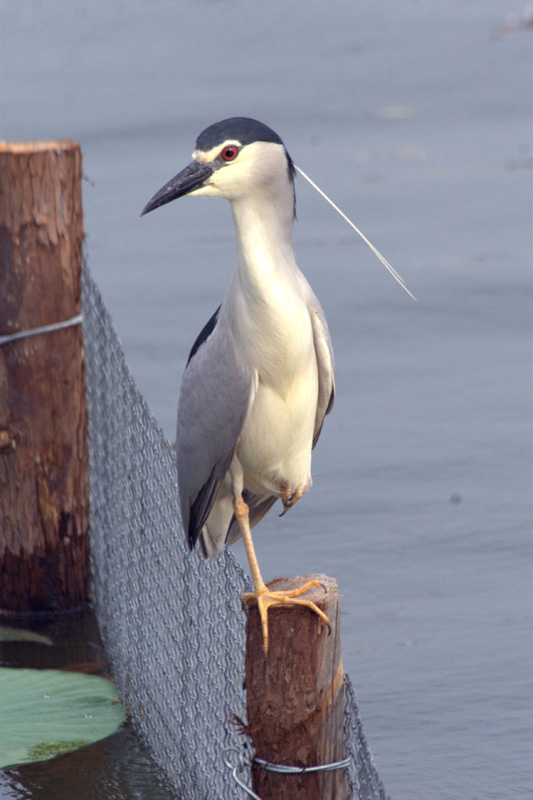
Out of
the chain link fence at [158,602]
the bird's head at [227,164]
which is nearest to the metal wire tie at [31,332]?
the chain link fence at [158,602]

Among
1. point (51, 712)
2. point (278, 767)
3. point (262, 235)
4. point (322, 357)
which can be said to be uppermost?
point (262, 235)

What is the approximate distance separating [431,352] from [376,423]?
1.10 m

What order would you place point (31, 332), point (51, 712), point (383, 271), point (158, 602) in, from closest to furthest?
point (158, 602), point (51, 712), point (31, 332), point (383, 271)

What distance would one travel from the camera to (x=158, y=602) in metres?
3.49

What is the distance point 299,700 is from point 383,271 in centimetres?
587

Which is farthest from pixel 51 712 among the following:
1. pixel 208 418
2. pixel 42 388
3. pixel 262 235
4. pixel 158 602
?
pixel 262 235

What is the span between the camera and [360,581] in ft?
14.9

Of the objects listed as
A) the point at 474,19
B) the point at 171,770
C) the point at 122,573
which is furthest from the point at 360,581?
the point at 474,19

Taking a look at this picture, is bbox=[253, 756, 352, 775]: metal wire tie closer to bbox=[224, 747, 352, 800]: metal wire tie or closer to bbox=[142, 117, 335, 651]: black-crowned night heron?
bbox=[224, 747, 352, 800]: metal wire tie

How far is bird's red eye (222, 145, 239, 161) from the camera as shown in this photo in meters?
2.67

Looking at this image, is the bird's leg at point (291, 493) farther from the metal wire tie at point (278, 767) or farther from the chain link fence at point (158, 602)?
the metal wire tie at point (278, 767)

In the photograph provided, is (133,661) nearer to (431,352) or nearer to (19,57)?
(431,352)

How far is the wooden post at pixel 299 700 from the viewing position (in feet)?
8.36

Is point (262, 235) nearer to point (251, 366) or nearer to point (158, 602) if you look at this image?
point (251, 366)
